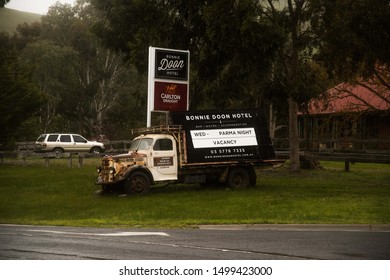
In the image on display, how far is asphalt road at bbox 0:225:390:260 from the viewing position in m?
10.4

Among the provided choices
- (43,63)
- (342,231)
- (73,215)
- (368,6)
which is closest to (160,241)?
(342,231)

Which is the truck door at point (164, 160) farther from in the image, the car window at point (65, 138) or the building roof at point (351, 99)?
the car window at point (65, 138)

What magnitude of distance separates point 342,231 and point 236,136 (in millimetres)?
9919

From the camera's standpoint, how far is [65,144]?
1826 inches

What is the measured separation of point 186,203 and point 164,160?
3.00 metres

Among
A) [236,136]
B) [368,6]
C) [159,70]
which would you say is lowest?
[236,136]

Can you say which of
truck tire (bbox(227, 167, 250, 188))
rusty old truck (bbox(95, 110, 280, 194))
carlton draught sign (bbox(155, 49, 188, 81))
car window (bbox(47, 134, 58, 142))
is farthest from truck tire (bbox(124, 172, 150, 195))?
car window (bbox(47, 134, 58, 142))

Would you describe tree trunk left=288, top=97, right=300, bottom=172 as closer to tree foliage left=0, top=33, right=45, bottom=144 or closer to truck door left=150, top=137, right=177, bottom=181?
truck door left=150, top=137, right=177, bottom=181

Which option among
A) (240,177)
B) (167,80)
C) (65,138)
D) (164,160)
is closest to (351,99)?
(65,138)

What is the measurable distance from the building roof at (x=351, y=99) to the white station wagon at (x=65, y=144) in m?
14.8

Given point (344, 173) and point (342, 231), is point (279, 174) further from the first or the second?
point (342, 231)

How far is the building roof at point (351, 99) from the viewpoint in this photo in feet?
117

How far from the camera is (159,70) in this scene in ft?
85.9

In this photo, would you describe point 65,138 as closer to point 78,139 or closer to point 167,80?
point 78,139
